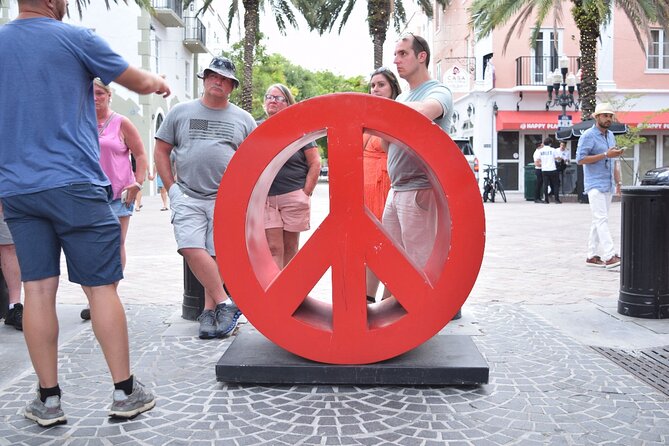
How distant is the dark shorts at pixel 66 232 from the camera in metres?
2.88

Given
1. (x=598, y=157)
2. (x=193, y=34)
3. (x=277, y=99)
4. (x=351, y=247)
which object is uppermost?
(x=193, y=34)

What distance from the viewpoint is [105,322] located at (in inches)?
118

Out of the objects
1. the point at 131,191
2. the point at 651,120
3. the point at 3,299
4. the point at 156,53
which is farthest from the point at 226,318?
the point at 156,53

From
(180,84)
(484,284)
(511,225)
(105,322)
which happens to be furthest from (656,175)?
(180,84)

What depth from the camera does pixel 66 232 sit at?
293 cm

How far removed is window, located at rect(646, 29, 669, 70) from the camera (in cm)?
2869

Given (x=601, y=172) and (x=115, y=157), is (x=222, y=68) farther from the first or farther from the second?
(x=601, y=172)

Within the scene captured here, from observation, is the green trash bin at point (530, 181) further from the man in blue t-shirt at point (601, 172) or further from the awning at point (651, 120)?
the man in blue t-shirt at point (601, 172)

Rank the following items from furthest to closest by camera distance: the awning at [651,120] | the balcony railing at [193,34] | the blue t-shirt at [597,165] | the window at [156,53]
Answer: the balcony railing at [193,34]
the window at [156,53]
the awning at [651,120]
the blue t-shirt at [597,165]

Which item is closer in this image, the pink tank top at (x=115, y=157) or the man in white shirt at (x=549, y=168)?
the pink tank top at (x=115, y=157)

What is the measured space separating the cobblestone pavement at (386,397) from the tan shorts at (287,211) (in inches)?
40.4

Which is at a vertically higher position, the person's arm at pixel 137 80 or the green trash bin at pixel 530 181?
the person's arm at pixel 137 80

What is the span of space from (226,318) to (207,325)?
135 millimetres

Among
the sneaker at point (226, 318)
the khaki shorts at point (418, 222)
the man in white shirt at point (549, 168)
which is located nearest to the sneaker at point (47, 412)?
the sneaker at point (226, 318)
